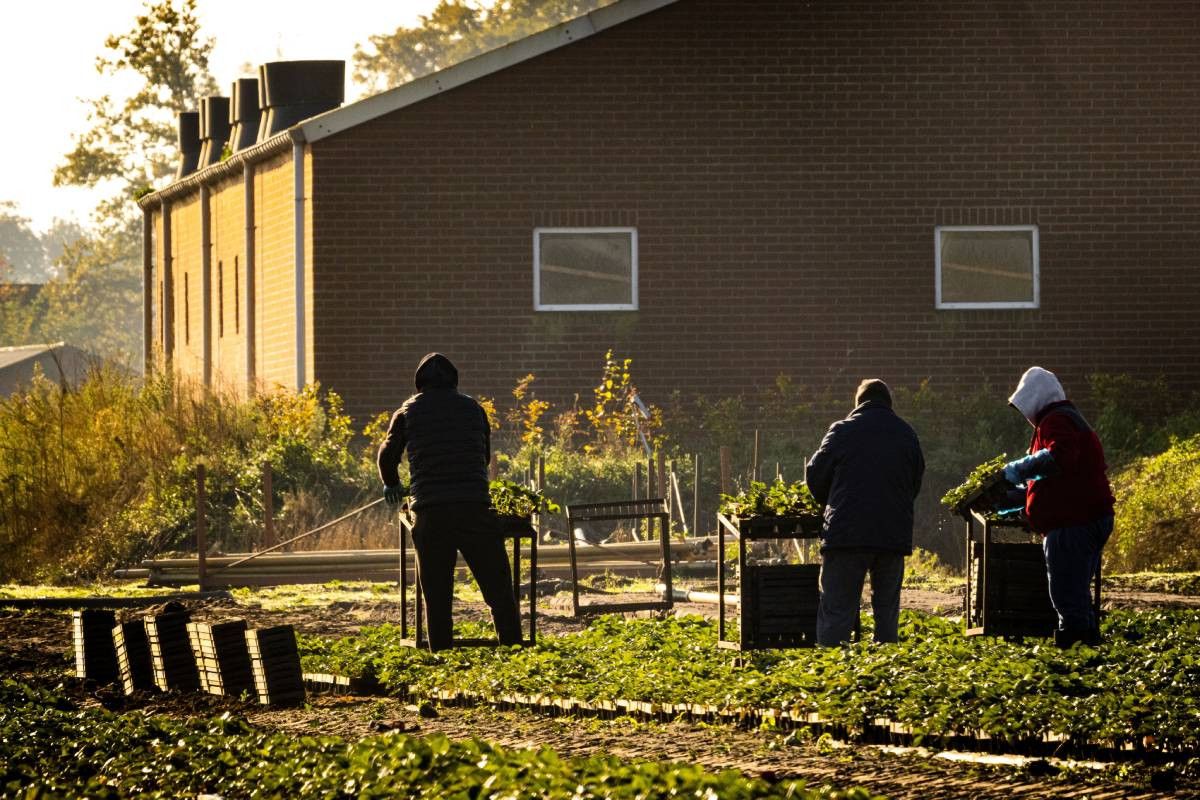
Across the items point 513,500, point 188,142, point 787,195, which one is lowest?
point 513,500

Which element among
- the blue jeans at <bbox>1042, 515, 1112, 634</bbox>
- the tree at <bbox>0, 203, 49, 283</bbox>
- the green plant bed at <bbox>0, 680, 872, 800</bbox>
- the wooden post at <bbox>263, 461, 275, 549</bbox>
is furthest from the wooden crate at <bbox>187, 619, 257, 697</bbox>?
the tree at <bbox>0, 203, 49, 283</bbox>

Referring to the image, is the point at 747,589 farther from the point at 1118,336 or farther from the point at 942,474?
the point at 1118,336

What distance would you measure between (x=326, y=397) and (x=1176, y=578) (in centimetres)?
1239

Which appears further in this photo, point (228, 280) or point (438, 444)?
point (228, 280)

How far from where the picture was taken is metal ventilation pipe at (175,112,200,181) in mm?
42375

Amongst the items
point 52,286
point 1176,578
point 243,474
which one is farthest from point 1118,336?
point 52,286

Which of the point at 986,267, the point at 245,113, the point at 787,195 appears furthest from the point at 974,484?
the point at 245,113

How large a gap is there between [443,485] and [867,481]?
283 centimetres

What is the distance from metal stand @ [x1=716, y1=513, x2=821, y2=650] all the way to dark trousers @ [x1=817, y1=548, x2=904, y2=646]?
1.08 ft

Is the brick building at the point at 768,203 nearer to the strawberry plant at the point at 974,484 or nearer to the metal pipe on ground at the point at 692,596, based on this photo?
the metal pipe on ground at the point at 692,596

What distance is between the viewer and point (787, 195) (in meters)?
28.2

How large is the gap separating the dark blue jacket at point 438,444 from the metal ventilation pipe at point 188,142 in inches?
1156

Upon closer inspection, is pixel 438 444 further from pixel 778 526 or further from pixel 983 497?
pixel 983 497

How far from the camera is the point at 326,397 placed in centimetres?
2748
